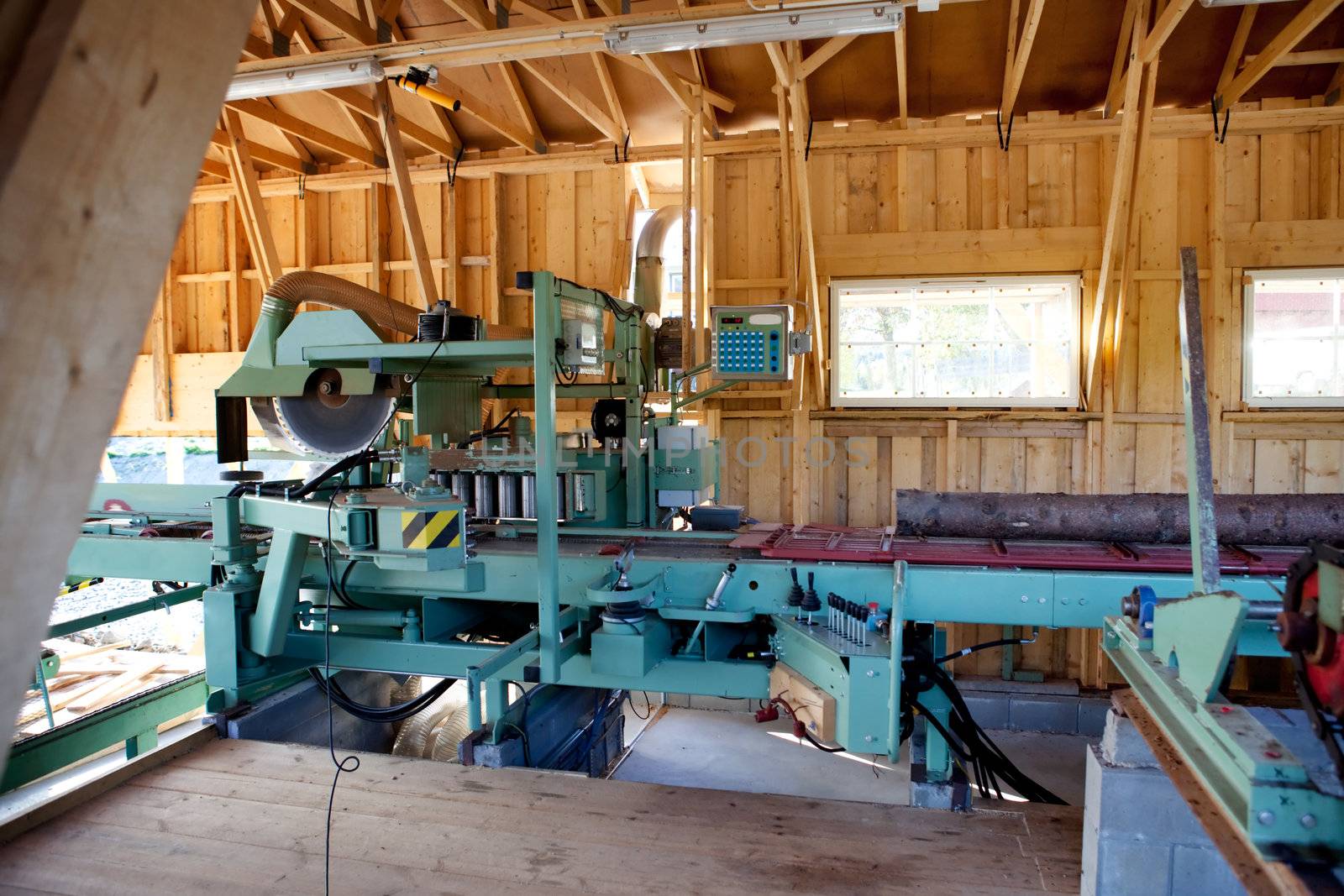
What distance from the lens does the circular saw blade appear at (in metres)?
4.16

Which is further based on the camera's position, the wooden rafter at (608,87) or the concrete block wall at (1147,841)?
the wooden rafter at (608,87)

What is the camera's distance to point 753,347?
4.72 meters

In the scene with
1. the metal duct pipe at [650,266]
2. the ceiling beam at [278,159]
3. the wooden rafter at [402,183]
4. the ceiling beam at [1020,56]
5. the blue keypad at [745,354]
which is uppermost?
the ceiling beam at [278,159]

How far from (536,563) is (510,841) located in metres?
1.10

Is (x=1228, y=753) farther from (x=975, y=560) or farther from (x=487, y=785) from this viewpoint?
(x=487, y=785)

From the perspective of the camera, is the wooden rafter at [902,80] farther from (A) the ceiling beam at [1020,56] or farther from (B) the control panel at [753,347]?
(B) the control panel at [753,347]

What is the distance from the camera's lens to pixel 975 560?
3.10 m

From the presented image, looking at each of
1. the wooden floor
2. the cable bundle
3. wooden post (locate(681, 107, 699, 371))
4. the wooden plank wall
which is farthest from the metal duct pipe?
the wooden floor

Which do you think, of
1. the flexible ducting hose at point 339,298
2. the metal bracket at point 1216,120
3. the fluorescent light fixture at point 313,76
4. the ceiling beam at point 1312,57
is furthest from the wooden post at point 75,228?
the metal bracket at point 1216,120

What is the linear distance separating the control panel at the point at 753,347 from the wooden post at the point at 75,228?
13.3 ft

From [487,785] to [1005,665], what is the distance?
4.67m

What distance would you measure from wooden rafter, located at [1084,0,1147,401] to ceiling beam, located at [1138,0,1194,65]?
6cm

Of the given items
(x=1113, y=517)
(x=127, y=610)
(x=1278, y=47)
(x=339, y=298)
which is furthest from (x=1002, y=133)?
(x=127, y=610)

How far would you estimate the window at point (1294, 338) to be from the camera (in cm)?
607
